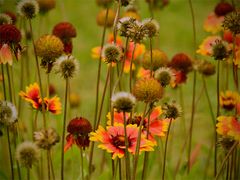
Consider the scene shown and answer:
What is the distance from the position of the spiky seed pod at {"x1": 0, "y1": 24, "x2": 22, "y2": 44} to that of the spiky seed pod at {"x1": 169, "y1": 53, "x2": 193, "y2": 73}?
1.18 feet

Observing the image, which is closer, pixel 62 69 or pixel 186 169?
pixel 62 69

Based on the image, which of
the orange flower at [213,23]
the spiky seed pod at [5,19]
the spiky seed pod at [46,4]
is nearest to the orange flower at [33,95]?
the spiky seed pod at [5,19]

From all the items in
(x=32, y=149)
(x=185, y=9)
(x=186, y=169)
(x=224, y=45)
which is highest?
(x=185, y=9)

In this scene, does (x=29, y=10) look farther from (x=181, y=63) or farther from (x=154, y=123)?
(x=181, y=63)

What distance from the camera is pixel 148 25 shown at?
0.66 metres

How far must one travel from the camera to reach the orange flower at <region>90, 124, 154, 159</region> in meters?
0.58

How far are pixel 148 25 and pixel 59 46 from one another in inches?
5.1

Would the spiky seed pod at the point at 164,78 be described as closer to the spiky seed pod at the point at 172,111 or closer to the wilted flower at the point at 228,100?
the spiky seed pod at the point at 172,111

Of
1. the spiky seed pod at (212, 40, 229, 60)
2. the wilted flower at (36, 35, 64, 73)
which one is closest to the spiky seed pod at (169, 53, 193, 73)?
the spiky seed pod at (212, 40, 229, 60)

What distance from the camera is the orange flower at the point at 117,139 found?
578 millimetres

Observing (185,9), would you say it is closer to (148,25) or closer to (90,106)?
(90,106)

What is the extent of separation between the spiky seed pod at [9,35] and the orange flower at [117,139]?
161mm

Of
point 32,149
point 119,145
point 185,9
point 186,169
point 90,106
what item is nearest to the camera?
point 32,149

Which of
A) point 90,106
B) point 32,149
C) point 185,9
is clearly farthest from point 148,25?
point 185,9
